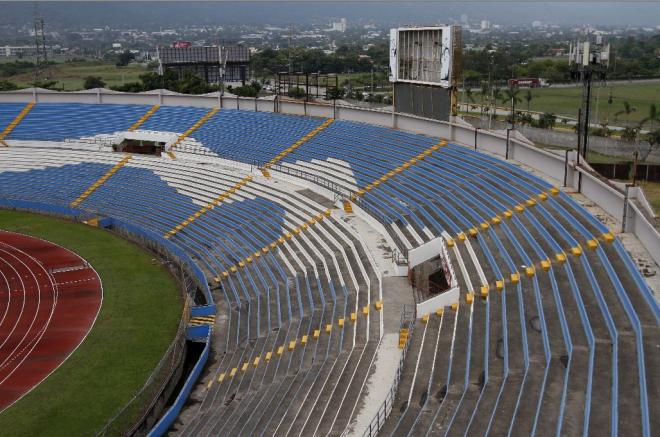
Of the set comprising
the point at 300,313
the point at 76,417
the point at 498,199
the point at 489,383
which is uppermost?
the point at 498,199

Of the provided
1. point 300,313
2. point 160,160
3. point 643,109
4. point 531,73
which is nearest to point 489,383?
point 300,313

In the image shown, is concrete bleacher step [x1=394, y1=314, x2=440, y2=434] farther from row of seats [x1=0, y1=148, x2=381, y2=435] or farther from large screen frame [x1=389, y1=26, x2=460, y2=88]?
large screen frame [x1=389, y1=26, x2=460, y2=88]

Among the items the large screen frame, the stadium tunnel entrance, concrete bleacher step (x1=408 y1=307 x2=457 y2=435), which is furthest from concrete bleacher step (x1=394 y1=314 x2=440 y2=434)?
the stadium tunnel entrance

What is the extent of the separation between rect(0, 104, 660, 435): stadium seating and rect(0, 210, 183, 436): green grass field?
1790 millimetres

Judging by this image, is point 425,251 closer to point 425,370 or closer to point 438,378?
point 425,370

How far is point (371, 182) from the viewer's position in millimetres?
28438

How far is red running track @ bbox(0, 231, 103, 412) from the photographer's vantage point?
20.3 metres

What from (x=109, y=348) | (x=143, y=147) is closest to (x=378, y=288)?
(x=109, y=348)

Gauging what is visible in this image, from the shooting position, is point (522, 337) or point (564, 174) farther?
point (564, 174)

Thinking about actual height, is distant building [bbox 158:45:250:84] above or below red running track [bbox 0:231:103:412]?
above

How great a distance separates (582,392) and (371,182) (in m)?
17.4

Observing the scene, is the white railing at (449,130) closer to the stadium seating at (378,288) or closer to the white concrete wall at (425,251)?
the stadium seating at (378,288)

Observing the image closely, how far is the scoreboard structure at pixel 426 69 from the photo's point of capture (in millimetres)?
29234

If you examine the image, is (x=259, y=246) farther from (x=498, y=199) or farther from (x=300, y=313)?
(x=498, y=199)
